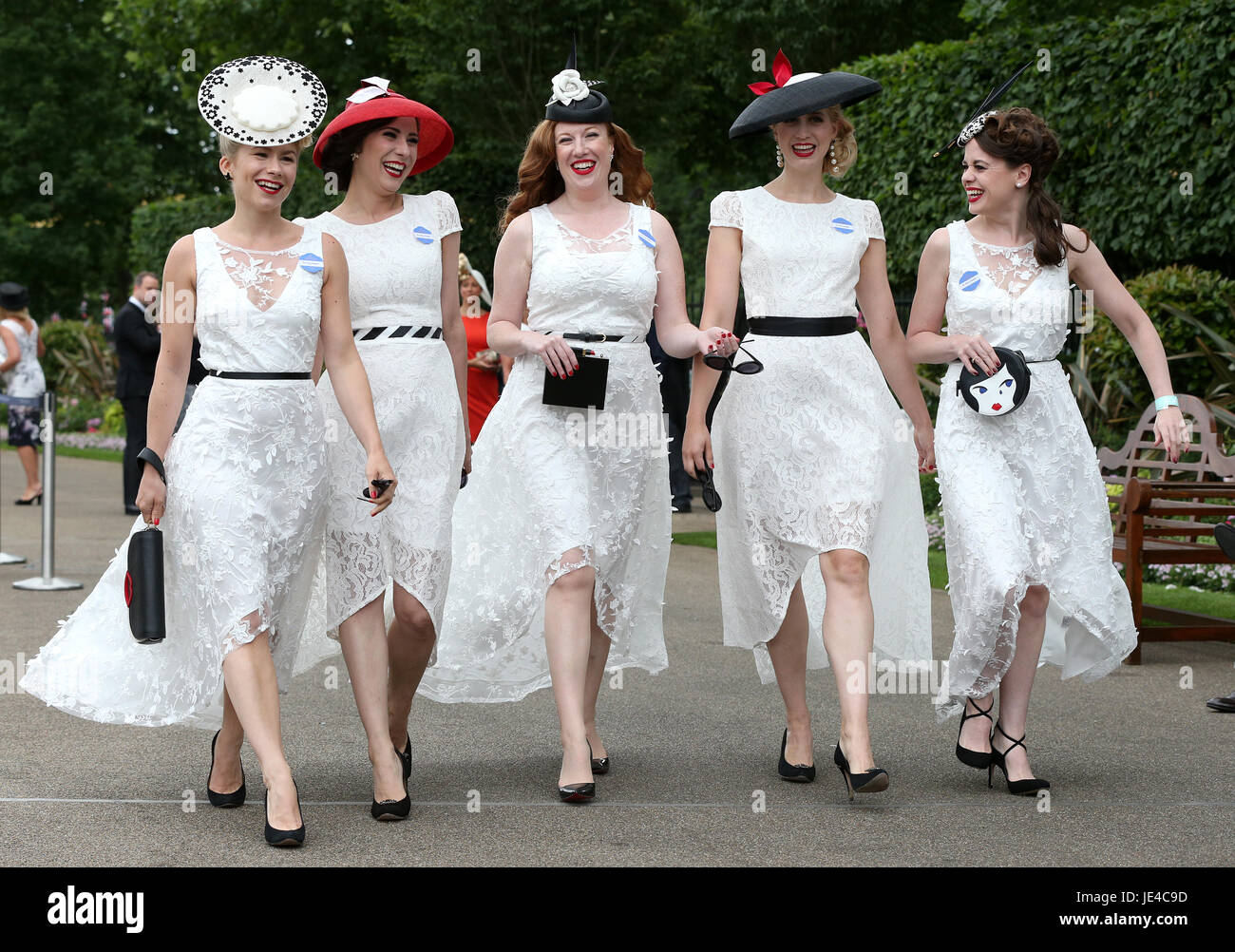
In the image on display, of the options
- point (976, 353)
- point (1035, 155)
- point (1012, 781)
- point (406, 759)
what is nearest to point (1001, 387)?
point (976, 353)

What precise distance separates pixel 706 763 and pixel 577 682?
685 millimetres

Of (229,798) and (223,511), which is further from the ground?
(223,511)

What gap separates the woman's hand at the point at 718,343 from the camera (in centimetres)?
480

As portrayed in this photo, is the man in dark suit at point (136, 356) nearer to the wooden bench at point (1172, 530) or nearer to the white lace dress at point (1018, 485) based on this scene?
the wooden bench at point (1172, 530)

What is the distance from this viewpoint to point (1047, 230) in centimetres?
518

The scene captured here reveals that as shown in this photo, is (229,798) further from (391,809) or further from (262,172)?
(262,172)

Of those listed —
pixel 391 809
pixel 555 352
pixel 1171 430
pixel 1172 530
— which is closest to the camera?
pixel 391 809

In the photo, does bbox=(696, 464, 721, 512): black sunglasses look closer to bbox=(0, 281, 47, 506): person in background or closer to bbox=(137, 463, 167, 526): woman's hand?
bbox=(137, 463, 167, 526): woman's hand

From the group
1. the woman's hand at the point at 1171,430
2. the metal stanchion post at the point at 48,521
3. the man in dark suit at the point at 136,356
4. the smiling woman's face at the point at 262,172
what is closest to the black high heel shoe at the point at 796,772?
the woman's hand at the point at 1171,430

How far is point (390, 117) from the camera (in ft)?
16.5
